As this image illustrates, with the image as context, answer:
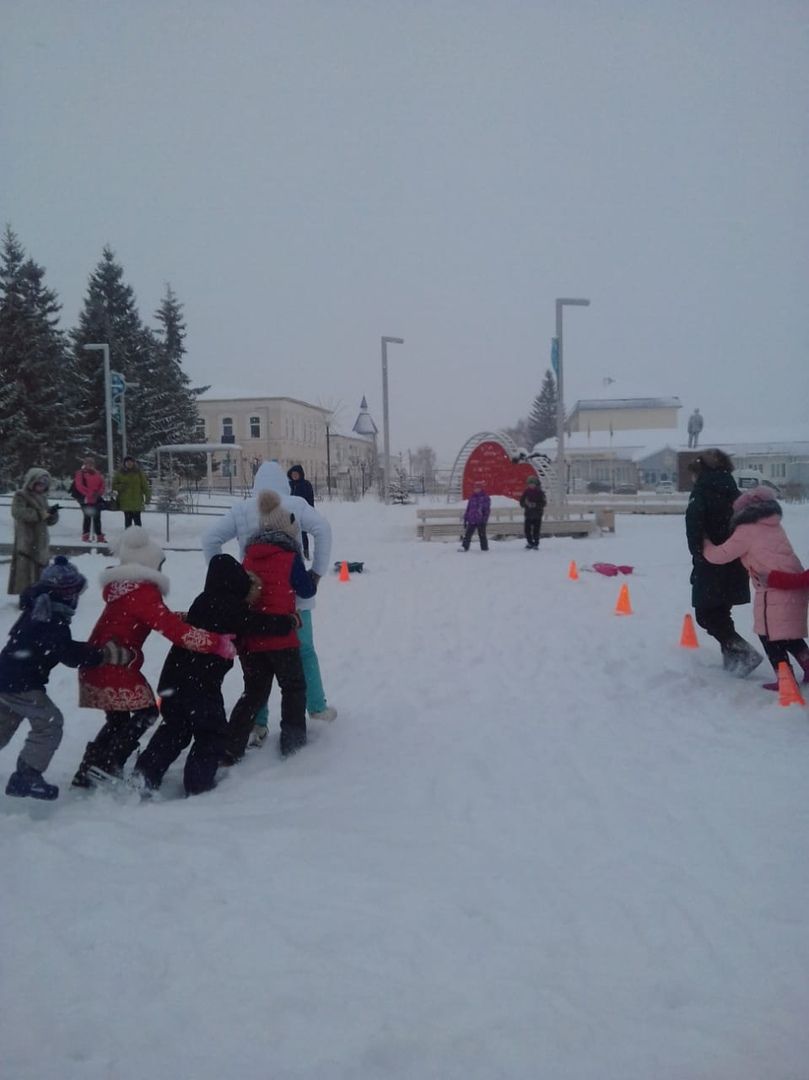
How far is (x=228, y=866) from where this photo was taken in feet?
13.3

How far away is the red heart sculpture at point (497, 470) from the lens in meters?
30.2

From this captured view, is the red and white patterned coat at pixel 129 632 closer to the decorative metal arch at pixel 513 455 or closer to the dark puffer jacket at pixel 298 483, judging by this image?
the dark puffer jacket at pixel 298 483

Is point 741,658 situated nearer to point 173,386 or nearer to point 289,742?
point 289,742

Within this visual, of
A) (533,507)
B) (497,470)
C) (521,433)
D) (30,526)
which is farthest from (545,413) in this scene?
(30,526)

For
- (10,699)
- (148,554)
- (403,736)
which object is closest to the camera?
(10,699)

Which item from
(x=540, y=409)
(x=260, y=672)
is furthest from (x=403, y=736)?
(x=540, y=409)

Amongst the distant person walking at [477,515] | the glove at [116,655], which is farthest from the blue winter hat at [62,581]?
the distant person walking at [477,515]

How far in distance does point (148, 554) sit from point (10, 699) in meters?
1.11

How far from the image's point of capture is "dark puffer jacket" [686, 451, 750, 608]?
24.5 feet

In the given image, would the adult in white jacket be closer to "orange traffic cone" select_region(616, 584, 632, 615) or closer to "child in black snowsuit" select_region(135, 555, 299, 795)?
"child in black snowsuit" select_region(135, 555, 299, 795)

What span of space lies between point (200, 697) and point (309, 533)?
1566mm

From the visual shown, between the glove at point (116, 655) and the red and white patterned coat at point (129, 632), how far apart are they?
46 millimetres

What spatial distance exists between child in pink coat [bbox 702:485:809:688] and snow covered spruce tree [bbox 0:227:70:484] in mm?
29433

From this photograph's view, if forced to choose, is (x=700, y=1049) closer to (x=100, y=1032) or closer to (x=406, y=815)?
(x=100, y=1032)
